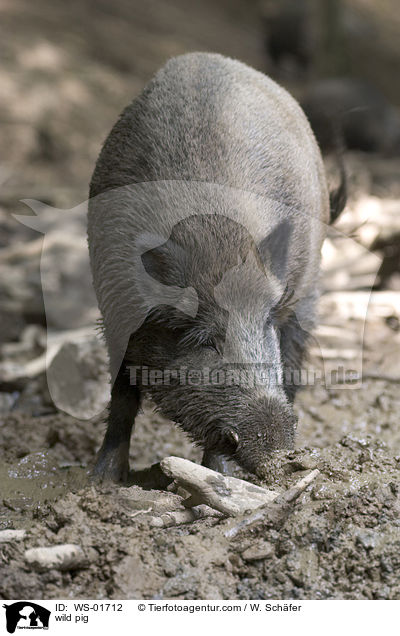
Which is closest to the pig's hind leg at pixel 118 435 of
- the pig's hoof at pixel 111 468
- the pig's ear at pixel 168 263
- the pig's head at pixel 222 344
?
the pig's hoof at pixel 111 468

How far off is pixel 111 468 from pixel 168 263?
46.2 inches

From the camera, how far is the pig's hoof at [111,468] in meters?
3.63

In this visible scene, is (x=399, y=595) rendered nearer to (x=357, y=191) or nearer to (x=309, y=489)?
(x=309, y=489)

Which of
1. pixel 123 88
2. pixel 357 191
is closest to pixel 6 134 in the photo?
pixel 123 88

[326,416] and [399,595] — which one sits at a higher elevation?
[326,416]

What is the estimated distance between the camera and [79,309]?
5793mm

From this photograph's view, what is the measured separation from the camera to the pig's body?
2.95 metres

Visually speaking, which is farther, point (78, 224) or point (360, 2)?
point (360, 2)

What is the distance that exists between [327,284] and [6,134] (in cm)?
494

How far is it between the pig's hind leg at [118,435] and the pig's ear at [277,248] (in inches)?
35.5
